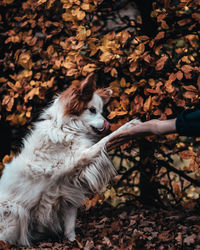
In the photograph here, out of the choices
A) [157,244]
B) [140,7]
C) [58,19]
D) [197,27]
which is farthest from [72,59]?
[157,244]

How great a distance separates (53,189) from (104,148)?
2.37ft

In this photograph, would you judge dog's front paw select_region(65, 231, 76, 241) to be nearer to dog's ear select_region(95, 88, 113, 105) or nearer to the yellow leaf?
dog's ear select_region(95, 88, 113, 105)

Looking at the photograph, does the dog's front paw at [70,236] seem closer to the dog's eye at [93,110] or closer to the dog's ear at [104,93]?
the dog's eye at [93,110]

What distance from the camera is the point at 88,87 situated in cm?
339

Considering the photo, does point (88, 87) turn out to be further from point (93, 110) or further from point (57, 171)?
point (57, 171)

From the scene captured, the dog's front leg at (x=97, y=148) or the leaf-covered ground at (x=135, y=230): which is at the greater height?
the dog's front leg at (x=97, y=148)

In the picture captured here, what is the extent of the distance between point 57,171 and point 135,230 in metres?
1.07

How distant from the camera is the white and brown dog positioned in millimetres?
3328

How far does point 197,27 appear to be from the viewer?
3764 mm

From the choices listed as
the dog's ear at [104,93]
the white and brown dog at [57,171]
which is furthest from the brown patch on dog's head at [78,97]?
the dog's ear at [104,93]

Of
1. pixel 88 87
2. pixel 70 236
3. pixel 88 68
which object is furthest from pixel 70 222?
pixel 88 68

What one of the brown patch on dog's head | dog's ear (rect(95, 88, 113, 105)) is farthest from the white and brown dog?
dog's ear (rect(95, 88, 113, 105))

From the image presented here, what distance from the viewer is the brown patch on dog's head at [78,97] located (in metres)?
3.40

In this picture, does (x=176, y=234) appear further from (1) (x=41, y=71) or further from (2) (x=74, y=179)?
(1) (x=41, y=71)
